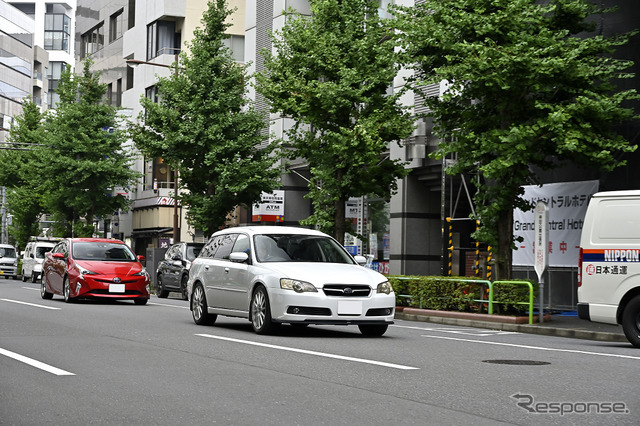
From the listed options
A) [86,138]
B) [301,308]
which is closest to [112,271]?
[301,308]

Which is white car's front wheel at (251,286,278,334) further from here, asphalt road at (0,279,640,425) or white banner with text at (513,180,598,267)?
white banner with text at (513,180,598,267)

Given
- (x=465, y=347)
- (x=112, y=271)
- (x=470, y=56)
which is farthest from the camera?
(x=112, y=271)

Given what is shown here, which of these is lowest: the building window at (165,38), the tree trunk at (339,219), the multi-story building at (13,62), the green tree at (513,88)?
the tree trunk at (339,219)

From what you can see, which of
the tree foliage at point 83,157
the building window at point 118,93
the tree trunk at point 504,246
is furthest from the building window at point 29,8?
the tree trunk at point 504,246

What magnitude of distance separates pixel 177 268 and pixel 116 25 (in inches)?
1460

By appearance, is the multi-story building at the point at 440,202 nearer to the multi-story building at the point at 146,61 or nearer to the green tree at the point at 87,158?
the green tree at the point at 87,158

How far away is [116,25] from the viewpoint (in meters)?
63.5

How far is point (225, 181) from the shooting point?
33.8m

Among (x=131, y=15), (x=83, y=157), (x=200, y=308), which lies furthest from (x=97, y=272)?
(x=131, y=15)

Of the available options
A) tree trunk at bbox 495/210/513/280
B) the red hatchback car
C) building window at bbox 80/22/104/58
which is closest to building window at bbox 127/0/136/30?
building window at bbox 80/22/104/58

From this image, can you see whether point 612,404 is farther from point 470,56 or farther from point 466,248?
point 466,248

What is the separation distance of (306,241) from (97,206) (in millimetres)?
35715

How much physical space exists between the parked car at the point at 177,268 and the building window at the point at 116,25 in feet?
112

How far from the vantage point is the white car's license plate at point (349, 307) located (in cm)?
1347
